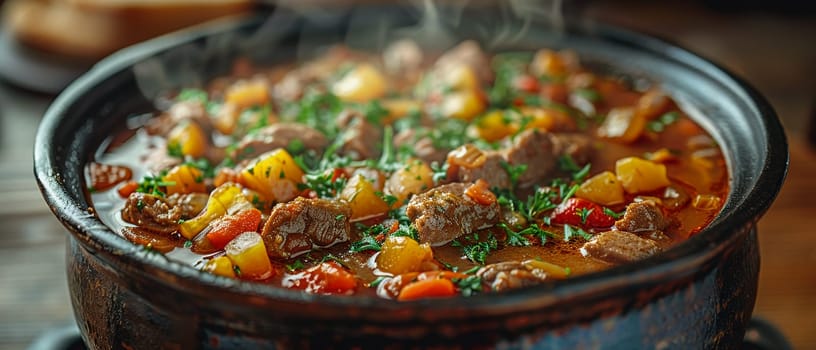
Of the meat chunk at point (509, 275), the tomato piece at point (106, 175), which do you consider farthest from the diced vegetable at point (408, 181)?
the tomato piece at point (106, 175)

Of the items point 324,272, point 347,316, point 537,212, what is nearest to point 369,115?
point 537,212

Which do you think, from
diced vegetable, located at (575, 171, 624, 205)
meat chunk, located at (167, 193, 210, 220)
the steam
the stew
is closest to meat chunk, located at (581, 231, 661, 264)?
the stew

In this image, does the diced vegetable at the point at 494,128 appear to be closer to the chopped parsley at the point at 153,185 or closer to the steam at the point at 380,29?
the steam at the point at 380,29

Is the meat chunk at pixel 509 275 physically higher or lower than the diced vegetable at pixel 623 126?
higher

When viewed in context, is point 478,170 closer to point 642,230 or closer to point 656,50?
point 642,230

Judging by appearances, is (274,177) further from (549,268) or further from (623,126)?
(623,126)

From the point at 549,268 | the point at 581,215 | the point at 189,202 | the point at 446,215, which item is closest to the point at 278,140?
the point at 189,202
